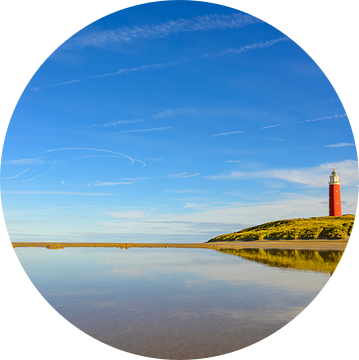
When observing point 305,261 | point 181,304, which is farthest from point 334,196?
point 181,304

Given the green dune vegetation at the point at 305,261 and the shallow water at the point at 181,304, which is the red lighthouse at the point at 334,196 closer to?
the green dune vegetation at the point at 305,261

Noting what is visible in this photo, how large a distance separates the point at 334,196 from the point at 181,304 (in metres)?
62.2

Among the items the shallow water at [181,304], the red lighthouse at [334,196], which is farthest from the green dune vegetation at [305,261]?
the red lighthouse at [334,196]

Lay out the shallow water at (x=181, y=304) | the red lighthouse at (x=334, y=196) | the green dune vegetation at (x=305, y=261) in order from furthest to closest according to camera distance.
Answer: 1. the red lighthouse at (x=334, y=196)
2. the green dune vegetation at (x=305, y=261)
3. the shallow water at (x=181, y=304)

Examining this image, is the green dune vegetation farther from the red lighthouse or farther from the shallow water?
the red lighthouse

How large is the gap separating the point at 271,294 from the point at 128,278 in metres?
7.79

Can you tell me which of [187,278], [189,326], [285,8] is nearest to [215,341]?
[189,326]

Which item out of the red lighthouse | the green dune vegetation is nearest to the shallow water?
the green dune vegetation

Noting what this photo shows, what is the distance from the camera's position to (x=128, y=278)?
1678 cm

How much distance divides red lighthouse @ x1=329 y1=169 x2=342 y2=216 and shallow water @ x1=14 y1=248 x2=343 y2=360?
5049 centimetres

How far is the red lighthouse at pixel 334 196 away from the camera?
64125mm

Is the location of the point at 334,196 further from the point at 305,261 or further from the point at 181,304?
the point at 181,304

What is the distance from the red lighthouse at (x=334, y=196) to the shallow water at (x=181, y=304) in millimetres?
50495

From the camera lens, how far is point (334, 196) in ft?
212
